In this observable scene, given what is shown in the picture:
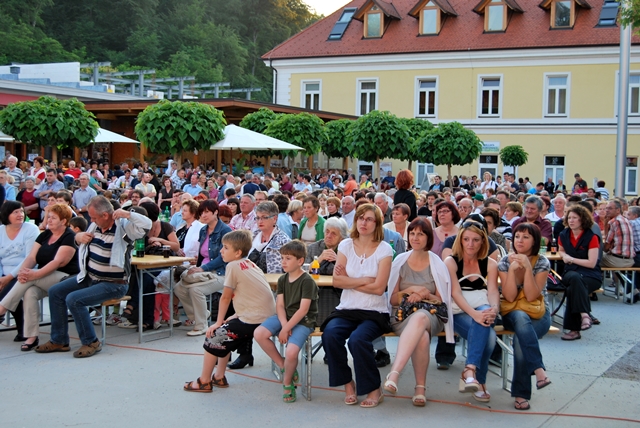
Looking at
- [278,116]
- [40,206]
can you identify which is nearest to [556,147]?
[278,116]

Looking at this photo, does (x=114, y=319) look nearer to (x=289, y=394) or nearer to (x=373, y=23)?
(x=289, y=394)

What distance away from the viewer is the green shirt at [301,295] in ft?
19.7

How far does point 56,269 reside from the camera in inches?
301

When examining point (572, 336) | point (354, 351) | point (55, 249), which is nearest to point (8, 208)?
point (55, 249)

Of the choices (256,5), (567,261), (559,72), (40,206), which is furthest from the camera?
(256,5)

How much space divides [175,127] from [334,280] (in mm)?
10873

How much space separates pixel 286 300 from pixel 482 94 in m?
31.6

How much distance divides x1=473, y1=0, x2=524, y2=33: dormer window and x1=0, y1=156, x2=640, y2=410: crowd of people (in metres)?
27.3

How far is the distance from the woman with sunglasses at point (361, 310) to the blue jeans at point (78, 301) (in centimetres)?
243

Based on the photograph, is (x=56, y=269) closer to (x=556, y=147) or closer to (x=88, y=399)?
(x=88, y=399)

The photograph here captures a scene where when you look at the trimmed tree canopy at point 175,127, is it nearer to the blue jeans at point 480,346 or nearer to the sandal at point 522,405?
the blue jeans at point 480,346

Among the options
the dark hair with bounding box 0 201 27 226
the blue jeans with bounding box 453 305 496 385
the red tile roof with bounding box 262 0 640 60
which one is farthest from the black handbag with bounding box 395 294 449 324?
the red tile roof with bounding box 262 0 640 60

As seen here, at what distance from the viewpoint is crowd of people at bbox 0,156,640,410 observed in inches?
231

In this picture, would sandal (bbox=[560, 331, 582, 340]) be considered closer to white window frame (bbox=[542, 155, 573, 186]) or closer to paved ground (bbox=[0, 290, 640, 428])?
paved ground (bbox=[0, 290, 640, 428])
